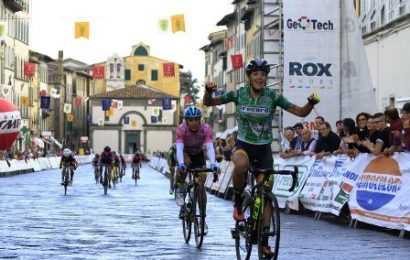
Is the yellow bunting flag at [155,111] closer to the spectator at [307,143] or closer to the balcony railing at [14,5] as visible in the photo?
the balcony railing at [14,5]

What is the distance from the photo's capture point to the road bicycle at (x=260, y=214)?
10.5 metres

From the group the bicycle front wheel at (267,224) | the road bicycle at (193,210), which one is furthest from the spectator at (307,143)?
the bicycle front wheel at (267,224)

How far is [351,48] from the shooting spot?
28703mm

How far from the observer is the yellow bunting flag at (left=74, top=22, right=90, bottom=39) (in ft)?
146

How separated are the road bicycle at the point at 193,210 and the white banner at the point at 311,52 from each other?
14.2m

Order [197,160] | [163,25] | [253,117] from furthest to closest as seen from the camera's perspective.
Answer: [163,25] < [197,160] < [253,117]

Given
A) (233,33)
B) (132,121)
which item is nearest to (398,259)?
(233,33)

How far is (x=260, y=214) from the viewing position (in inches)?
419

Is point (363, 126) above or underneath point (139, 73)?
underneath

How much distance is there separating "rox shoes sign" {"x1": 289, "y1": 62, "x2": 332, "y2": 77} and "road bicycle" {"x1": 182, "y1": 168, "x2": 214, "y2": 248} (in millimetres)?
14273

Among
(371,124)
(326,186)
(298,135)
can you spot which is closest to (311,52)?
(298,135)

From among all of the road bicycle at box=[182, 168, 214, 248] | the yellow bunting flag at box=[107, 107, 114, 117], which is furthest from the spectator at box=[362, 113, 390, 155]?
the yellow bunting flag at box=[107, 107, 114, 117]

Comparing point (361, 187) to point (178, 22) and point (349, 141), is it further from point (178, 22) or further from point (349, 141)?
point (178, 22)

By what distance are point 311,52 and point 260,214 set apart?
18.4m
